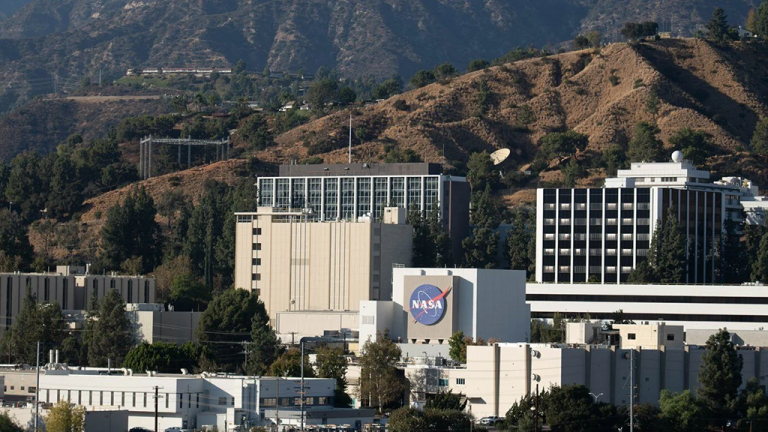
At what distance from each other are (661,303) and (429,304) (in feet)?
116

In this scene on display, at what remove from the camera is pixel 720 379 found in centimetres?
13838

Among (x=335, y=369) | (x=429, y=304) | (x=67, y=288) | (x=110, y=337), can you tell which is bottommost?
(x=335, y=369)

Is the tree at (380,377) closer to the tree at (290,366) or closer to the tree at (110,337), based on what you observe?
the tree at (290,366)

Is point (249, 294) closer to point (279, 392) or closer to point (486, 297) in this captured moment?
point (486, 297)

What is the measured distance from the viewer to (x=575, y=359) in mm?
139250

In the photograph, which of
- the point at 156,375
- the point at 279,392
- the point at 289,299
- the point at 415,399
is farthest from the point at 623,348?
the point at 289,299

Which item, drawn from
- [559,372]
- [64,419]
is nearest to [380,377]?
[559,372]

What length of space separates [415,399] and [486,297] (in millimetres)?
26687

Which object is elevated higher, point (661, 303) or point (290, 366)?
point (661, 303)

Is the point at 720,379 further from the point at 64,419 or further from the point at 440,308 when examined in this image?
the point at 64,419

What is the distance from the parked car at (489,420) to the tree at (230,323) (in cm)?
3798

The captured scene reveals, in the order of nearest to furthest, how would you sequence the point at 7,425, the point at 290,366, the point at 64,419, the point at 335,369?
the point at 7,425
the point at 64,419
the point at 335,369
the point at 290,366

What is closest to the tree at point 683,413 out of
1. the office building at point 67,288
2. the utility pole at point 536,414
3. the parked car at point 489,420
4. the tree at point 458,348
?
the utility pole at point 536,414

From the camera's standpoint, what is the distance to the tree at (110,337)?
165 m
